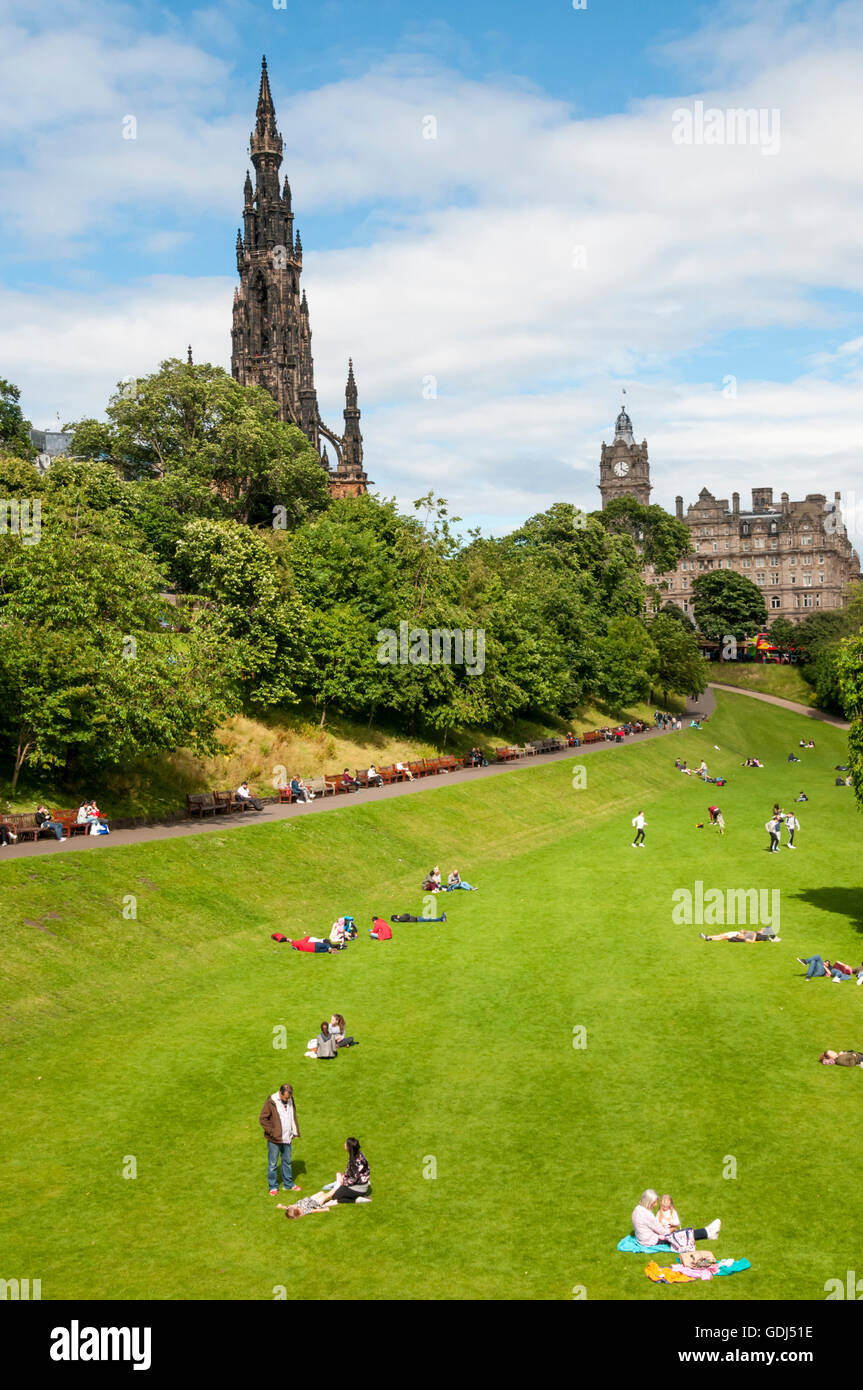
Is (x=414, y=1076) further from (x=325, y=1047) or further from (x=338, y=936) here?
(x=338, y=936)

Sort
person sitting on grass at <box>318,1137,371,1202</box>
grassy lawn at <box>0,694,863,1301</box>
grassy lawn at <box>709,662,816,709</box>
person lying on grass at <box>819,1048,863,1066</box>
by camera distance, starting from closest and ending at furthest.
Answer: grassy lawn at <box>0,694,863,1301</box>
person sitting on grass at <box>318,1137,371,1202</box>
person lying on grass at <box>819,1048,863,1066</box>
grassy lawn at <box>709,662,816,709</box>

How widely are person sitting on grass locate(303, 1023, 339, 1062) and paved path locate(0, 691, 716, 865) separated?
1247 centimetres

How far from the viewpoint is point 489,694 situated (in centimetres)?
6425

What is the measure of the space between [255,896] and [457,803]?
17.7 meters

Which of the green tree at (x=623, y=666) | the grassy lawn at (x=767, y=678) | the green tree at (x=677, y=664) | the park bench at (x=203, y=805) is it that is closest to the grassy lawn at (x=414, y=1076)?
the park bench at (x=203, y=805)

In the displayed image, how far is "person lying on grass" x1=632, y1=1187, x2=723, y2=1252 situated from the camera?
535 inches

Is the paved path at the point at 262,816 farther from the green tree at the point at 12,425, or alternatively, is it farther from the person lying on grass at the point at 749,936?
the green tree at the point at 12,425

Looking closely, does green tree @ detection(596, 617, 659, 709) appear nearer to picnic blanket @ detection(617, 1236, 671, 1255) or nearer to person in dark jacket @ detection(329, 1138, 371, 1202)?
person in dark jacket @ detection(329, 1138, 371, 1202)

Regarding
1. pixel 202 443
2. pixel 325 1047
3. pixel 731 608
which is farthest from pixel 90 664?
pixel 731 608

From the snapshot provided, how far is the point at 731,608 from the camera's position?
468ft

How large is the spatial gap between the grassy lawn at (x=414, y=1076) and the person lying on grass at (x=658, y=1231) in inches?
14.4

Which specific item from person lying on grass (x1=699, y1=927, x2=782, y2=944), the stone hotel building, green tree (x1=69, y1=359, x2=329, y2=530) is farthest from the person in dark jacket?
the stone hotel building
